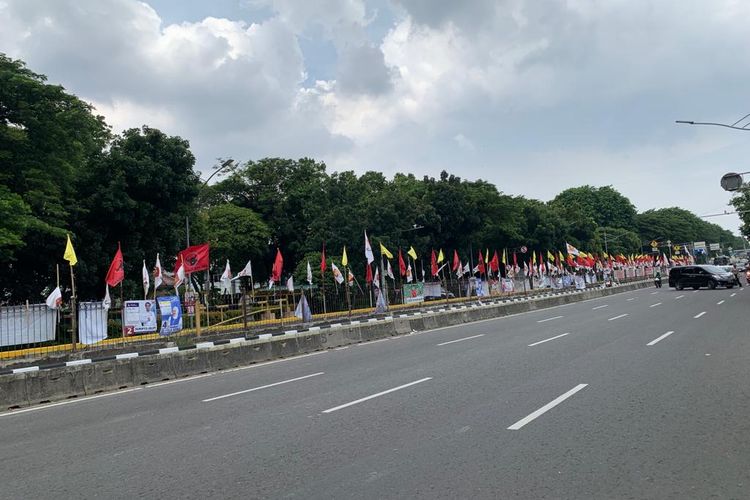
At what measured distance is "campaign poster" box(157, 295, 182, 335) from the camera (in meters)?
21.7

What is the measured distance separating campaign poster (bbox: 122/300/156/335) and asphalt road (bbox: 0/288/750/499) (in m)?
10.6

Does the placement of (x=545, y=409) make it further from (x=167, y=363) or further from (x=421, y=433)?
(x=167, y=363)

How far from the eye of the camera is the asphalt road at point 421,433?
470 cm

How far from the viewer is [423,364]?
11.9m

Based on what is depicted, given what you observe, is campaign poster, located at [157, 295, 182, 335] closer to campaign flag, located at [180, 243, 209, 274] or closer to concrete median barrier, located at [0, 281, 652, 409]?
campaign flag, located at [180, 243, 209, 274]

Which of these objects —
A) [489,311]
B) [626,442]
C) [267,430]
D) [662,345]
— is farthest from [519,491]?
[489,311]

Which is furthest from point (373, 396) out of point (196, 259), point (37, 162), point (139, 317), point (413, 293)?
point (413, 293)

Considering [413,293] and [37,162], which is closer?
[37,162]

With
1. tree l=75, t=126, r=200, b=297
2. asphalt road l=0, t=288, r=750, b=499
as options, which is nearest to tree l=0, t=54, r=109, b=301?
tree l=75, t=126, r=200, b=297

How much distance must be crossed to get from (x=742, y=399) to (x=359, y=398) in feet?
17.4

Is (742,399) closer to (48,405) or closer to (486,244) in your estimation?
(48,405)

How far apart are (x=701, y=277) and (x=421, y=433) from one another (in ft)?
130

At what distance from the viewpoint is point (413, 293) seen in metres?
41.7

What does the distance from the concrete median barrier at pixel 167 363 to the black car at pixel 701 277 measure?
90.0 ft
